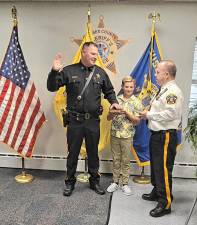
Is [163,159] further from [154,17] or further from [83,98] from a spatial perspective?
[154,17]

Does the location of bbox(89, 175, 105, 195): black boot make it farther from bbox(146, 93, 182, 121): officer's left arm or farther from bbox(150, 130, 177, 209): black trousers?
bbox(146, 93, 182, 121): officer's left arm

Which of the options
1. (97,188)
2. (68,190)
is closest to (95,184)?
(97,188)

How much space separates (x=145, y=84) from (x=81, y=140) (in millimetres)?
995

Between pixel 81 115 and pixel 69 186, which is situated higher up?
pixel 81 115

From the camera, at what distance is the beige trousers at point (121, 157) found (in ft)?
10.9

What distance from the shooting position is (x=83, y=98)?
3.10 metres

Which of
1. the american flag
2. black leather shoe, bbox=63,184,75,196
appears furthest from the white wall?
black leather shoe, bbox=63,184,75,196

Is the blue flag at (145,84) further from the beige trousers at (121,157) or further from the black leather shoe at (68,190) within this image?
the black leather shoe at (68,190)

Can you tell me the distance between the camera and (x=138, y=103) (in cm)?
332

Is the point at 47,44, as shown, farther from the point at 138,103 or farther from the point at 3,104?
the point at 138,103

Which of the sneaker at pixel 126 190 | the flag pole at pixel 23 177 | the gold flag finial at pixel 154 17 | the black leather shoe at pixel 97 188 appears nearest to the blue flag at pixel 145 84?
the gold flag finial at pixel 154 17

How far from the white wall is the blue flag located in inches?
6.7

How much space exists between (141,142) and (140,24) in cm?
138

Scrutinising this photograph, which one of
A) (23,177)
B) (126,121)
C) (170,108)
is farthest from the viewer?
(23,177)
